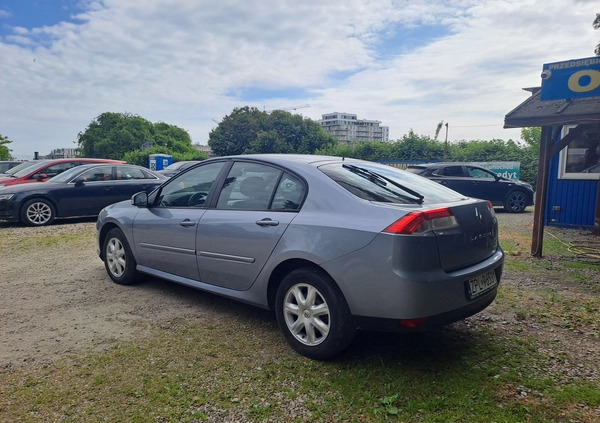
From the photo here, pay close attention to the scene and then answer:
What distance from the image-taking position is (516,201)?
13.1m

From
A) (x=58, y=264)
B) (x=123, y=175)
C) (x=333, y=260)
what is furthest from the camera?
(x=123, y=175)

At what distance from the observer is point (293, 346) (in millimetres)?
3365

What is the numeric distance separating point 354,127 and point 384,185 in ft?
406

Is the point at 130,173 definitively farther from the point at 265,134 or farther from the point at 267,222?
the point at 265,134

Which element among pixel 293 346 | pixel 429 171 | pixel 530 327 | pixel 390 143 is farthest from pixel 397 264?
pixel 390 143

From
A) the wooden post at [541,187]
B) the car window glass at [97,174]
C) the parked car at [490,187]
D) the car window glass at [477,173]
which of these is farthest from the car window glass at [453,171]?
the car window glass at [97,174]

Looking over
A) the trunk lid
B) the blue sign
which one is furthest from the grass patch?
the blue sign

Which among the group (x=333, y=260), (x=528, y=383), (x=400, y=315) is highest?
(x=333, y=260)

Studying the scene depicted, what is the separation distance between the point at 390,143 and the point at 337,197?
33187 millimetres

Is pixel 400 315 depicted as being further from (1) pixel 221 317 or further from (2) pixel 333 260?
(1) pixel 221 317

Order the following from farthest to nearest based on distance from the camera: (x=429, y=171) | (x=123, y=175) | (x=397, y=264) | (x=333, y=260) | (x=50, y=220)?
(x=429, y=171) < (x=123, y=175) < (x=50, y=220) < (x=333, y=260) < (x=397, y=264)

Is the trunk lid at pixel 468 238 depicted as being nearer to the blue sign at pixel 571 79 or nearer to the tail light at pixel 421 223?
the tail light at pixel 421 223

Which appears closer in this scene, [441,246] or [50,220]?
[441,246]

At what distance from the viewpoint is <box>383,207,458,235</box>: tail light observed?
283cm
